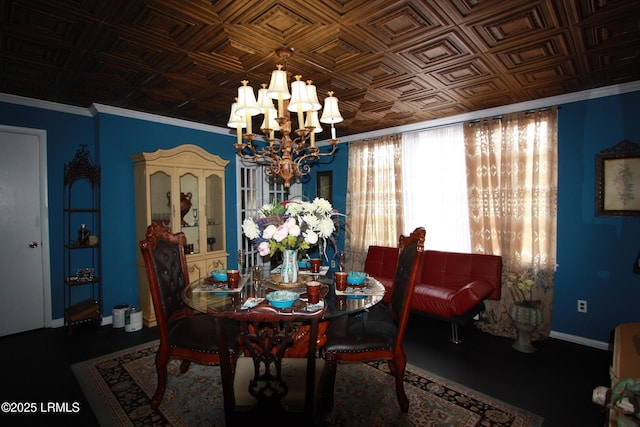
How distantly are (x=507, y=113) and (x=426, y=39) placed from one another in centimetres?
187

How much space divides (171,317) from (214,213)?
2101 millimetres

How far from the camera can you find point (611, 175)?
2852mm

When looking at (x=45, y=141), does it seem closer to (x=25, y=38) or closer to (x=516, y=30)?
(x=25, y=38)

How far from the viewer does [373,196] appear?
4559 mm

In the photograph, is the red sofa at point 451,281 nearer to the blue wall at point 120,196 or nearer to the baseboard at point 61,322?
the blue wall at point 120,196

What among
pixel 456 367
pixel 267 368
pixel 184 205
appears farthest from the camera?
pixel 184 205

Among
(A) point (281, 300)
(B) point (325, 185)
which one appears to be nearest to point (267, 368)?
(A) point (281, 300)

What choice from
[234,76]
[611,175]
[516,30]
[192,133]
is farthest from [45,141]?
[611,175]

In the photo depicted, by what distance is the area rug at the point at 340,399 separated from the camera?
1.94 meters

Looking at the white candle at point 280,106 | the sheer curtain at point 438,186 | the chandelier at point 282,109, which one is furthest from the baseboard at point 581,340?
the white candle at point 280,106

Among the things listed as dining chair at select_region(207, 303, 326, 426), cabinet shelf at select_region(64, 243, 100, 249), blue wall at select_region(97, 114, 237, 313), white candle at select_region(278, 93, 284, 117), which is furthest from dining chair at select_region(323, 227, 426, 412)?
cabinet shelf at select_region(64, 243, 100, 249)

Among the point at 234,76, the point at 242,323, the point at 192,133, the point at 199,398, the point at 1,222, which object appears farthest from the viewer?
the point at 192,133

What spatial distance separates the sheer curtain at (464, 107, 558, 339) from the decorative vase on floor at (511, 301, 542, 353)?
0.27 meters

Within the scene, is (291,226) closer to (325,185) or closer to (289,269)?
(289,269)
